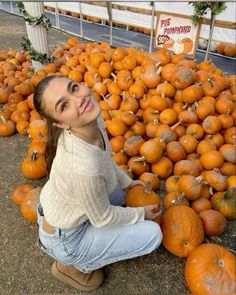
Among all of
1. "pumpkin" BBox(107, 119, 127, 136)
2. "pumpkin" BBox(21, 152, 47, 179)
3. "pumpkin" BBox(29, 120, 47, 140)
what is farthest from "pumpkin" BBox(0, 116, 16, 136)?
"pumpkin" BBox(107, 119, 127, 136)

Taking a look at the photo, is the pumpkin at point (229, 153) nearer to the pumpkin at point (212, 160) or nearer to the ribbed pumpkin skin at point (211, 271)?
the pumpkin at point (212, 160)

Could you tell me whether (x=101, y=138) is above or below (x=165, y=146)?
above

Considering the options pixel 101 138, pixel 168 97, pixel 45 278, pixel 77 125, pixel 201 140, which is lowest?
pixel 45 278

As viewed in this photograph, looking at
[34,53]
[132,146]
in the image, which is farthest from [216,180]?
[34,53]

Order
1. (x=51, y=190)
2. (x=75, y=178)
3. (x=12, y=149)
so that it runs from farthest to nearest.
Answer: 1. (x=12, y=149)
2. (x=51, y=190)
3. (x=75, y=178)

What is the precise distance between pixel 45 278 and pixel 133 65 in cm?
258

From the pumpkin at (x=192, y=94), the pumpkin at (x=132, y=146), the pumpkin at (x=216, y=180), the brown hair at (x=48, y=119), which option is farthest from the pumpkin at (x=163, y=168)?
the brown hair at (x=48, y=119)

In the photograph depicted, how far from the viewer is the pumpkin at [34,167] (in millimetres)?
2852

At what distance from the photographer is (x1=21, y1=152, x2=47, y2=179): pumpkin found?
2852 millimetres

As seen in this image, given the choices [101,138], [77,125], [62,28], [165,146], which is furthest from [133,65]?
[62,28]

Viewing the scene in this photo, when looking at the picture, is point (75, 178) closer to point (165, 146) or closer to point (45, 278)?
point (45, 278)

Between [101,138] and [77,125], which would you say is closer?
[77,125]

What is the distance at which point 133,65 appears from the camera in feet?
11.9

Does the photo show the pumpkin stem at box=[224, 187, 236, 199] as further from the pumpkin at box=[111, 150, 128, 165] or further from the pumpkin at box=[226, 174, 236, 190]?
the pumpkin at box=[111, 150, 128, 165]
